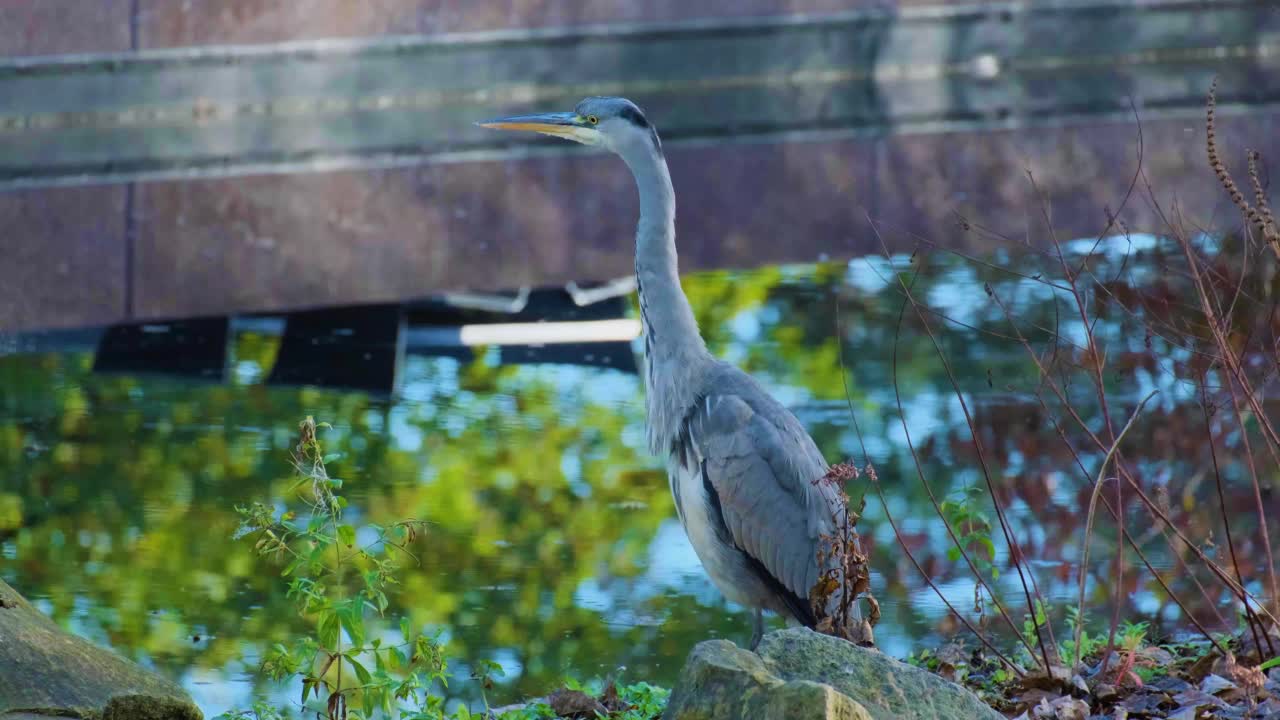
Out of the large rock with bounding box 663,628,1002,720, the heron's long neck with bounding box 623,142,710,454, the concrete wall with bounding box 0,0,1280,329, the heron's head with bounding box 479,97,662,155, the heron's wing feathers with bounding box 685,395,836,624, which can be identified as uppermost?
the concrete wall with bounding box 0,0,1280,329

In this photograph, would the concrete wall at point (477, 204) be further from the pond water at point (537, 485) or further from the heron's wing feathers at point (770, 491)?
the heron's wing feathers at point (770, 491)

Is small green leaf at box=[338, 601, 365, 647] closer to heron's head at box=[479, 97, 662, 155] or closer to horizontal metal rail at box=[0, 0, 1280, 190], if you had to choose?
heron's head at box=[479, 97, 662, 155]

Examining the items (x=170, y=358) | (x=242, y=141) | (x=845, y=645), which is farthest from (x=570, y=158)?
(x=845, y=645)

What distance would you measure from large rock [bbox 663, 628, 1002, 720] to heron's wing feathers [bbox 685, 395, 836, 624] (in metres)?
0.98

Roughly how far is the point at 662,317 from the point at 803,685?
201cm

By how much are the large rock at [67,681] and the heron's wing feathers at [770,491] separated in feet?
5.00

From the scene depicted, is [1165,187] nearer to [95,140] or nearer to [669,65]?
[669,65]

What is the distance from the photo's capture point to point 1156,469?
7094mm

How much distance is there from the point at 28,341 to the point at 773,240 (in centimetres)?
495

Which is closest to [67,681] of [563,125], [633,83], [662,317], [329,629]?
[329,629]

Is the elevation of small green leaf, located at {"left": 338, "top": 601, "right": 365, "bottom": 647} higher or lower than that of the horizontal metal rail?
lower

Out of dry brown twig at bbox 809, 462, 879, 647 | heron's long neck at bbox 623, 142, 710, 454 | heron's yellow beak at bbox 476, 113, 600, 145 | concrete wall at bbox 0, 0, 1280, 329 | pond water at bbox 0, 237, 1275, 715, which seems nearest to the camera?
dry brown twig at bbox 809, 462, 879, 647

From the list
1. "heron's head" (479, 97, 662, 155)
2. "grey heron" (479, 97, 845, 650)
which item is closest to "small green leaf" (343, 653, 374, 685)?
"grey heron" (479, 97, 845, 650)

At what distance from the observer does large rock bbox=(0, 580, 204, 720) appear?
12.1 ft
